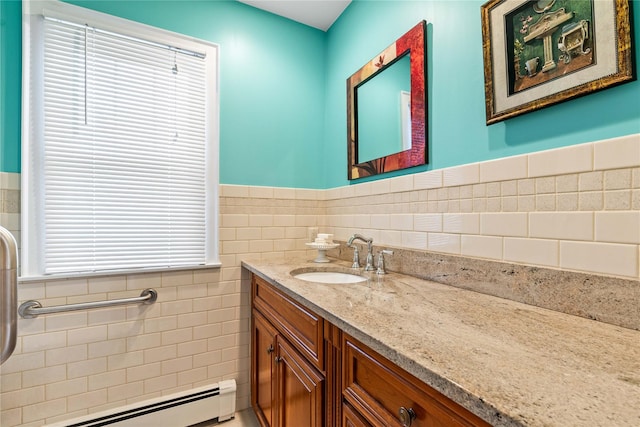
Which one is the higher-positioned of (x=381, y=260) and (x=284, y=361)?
(x=381, y=260)

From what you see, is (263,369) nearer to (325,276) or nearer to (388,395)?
(325,276)

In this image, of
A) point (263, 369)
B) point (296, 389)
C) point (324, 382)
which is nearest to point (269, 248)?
point (263, 369)

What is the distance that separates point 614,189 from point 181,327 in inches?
76.6

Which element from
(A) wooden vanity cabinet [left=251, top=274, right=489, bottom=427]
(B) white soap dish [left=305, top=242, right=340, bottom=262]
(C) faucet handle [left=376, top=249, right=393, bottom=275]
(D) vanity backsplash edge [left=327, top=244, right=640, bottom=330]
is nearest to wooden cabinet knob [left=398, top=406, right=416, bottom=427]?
(A) wooden vanity cabinet [left=251, top=274, right=489, bottom=427]

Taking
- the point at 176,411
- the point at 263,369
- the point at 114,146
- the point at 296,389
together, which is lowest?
the point at 176,411

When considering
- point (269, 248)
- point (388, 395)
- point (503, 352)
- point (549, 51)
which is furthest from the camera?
point (269, 248)

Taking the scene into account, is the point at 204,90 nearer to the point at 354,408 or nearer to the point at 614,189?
the point at 354,408

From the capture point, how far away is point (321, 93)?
6.99 feet

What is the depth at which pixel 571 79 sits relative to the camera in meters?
0.83

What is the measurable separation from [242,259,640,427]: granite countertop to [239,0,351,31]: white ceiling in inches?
72.7

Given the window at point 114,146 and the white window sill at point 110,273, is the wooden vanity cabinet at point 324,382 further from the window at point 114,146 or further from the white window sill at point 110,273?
the window at point 114,146

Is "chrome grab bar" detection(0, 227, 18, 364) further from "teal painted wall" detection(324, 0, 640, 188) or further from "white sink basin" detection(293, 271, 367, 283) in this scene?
"teal painted wall" detection(324, 0, 640, 188)

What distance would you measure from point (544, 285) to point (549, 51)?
712 millimetres

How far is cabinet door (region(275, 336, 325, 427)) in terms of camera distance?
960 millimetres
